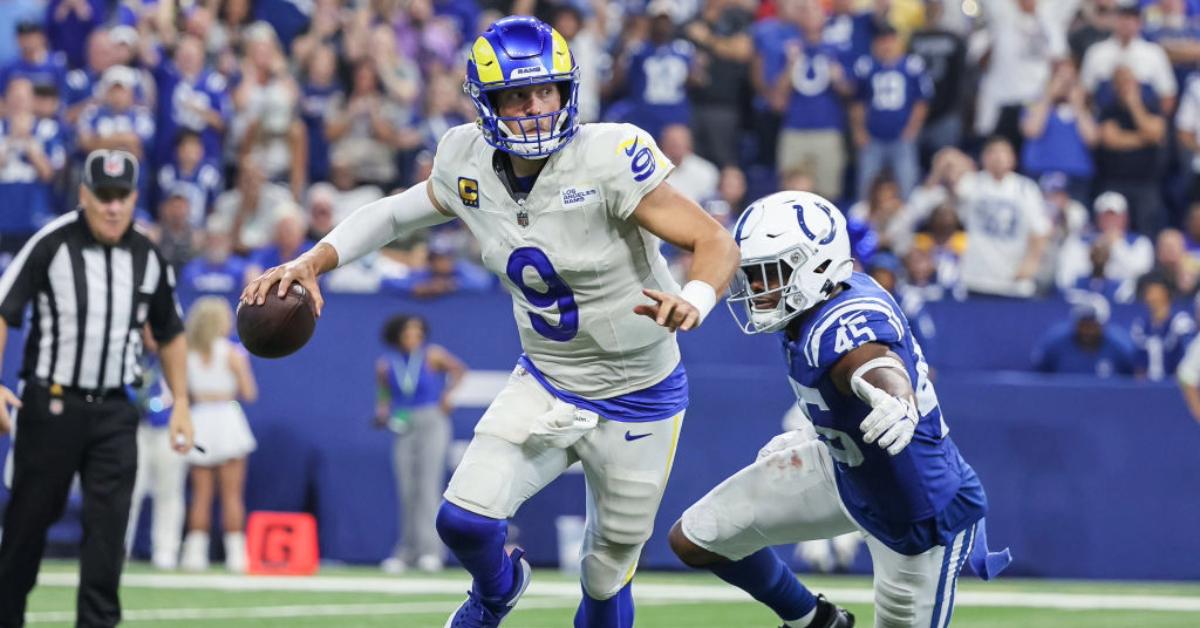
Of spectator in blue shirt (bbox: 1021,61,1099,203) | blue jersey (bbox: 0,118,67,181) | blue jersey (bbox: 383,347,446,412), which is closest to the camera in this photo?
blue jersey (bbox: 383,347,446,412)

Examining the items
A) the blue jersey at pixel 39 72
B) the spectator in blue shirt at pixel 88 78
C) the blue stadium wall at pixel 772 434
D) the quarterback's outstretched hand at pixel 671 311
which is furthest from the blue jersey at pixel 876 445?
the blue jersey at pixel 39 72

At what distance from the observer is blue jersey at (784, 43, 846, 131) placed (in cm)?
1280

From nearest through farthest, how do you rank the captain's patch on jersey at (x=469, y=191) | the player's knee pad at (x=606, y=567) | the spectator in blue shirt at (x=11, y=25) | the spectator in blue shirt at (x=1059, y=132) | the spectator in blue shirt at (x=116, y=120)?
the captain's patch on jersey at (x=469, y=191)
the player's knee pad at (x=606, y=567)
the spectator in blue shirt at (x=116, y=120)
the spectator in blue shirt at (x=1059, y=132)
the spectator in blue shirt at (x=11, y=25)

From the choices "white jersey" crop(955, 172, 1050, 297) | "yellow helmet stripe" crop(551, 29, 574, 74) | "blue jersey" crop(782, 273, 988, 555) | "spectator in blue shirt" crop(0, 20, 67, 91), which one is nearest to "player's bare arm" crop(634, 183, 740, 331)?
"blue jersey" crop(782, 273, 988, 555)

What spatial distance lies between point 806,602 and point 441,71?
7984mm

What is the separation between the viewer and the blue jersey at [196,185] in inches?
481

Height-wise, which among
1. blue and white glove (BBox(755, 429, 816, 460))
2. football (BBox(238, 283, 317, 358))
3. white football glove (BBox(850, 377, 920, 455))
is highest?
football (BBox(238, 283, 317, 358))

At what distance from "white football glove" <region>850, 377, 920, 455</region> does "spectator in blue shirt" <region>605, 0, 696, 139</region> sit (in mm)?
8315

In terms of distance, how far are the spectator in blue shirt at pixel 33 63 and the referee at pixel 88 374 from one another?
20.3ft

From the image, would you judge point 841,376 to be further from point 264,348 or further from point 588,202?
point 264,348

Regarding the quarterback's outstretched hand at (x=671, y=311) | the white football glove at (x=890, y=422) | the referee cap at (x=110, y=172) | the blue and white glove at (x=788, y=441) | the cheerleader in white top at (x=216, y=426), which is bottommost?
the cheerleader in white top at (x=216, y=426)

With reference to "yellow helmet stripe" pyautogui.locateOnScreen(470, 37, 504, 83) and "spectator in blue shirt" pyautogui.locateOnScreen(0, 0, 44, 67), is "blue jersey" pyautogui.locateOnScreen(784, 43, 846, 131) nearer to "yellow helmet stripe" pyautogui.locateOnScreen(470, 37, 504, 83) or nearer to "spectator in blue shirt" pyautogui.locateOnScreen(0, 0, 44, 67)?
"spectator in blue shirt" pyautogui.locateOnScreen(0, 0, 44, 67)

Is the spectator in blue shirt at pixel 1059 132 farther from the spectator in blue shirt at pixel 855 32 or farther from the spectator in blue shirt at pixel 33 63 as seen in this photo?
the spectator in blue shirt at pixel 33 63

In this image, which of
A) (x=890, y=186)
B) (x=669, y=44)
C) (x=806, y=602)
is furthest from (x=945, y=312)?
(x=806, y=602)
